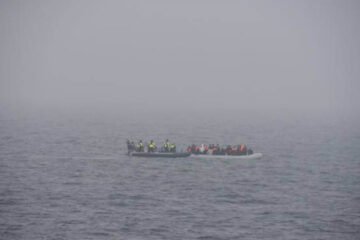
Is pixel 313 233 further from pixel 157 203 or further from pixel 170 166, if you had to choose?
pixel 170 166

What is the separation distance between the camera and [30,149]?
103 metres

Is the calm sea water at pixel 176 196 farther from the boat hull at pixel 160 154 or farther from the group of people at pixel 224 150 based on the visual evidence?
the group of people at pixel 224 150

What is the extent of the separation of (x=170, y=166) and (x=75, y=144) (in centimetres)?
3534

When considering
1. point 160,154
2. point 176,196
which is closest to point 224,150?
point 160,154

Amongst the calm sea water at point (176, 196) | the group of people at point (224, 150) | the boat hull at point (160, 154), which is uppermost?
the group of people at point (224, 150)

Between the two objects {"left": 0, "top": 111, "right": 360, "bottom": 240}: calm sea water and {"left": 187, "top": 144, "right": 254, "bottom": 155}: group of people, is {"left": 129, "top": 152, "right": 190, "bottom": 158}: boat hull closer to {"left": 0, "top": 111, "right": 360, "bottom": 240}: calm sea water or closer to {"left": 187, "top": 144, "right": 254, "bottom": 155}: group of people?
{"left": 0, "top": 111, "right": 360, "bottom": 240}: calm sea water

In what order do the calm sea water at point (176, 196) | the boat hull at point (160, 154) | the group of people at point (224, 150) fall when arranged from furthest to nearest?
the boat hull at point (160, 154)
the group of people at point (224, 150)
the calm sea water at point (176, 196)

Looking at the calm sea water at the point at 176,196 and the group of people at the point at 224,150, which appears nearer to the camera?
the calm sea water at the point at 176,196

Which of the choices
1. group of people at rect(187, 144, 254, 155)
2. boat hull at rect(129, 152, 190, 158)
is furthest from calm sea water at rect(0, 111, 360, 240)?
group of people at rect(187, 144, 254, 155)

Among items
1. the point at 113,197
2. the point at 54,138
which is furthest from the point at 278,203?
the point at 54,138

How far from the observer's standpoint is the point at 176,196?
62.3 metres

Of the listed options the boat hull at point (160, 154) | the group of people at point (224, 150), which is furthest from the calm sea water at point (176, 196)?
the group of people at point (224, 150)

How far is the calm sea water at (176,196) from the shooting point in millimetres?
50375

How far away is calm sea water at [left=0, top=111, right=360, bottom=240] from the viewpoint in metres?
50.4
